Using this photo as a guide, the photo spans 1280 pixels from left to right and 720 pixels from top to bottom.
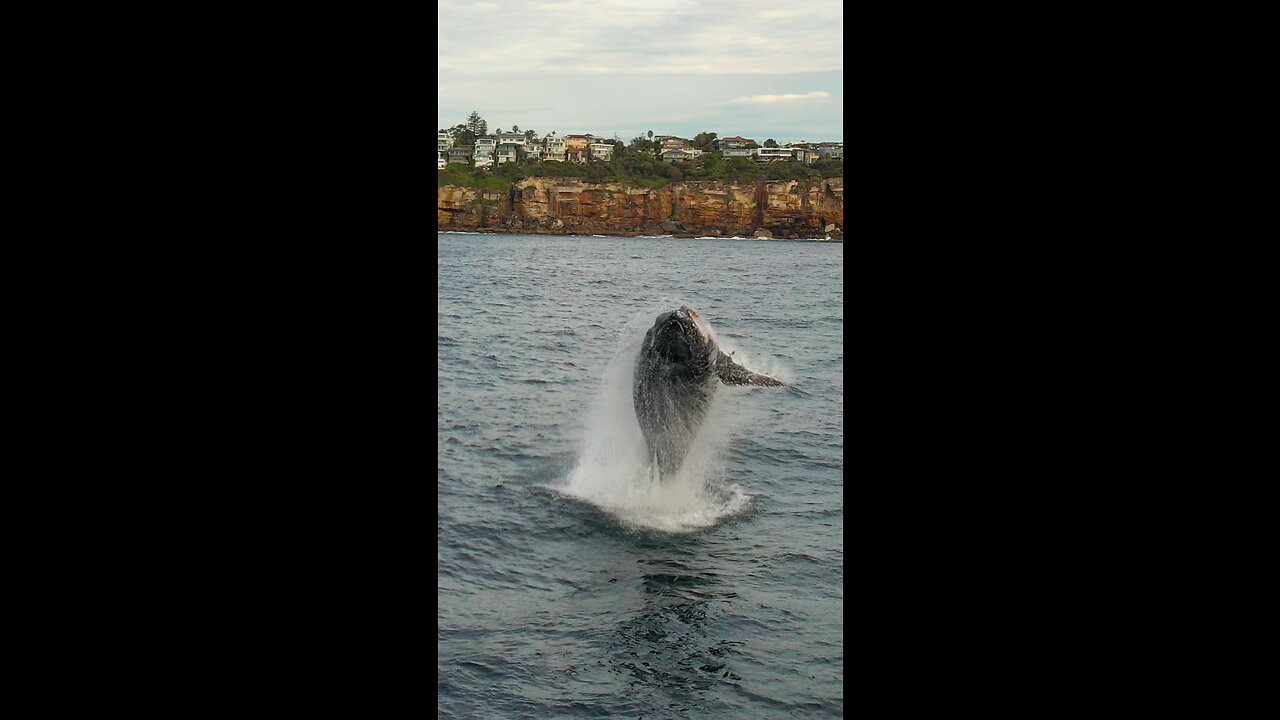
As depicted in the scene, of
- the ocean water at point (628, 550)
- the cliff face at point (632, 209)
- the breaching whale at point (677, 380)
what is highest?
the cliff face at point (632, 209)

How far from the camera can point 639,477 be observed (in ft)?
49.7

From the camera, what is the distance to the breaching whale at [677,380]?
13164 millimetres

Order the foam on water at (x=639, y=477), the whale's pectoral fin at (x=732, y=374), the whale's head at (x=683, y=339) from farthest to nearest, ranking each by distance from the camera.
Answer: the foam on water at (x=639, y=477) < the whale's head at (x=683, y=339) < the whale's pectoral fin at (x=732, y=374)

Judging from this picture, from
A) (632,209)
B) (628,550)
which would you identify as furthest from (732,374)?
(632,209)

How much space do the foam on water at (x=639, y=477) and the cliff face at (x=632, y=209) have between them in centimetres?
3457

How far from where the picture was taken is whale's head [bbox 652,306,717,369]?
516 inches

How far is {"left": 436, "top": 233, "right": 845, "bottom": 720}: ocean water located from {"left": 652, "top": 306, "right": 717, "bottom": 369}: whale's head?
1707 mm

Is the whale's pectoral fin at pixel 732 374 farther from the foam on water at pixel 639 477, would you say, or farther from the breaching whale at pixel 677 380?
the foam on water at pixel 639 477

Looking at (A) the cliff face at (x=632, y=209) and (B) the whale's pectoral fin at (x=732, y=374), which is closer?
(B) the whale's pectoral fin at (x=732, y=374)

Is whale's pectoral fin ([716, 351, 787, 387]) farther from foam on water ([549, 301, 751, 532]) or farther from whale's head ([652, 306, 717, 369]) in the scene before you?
foam on water ([549, 301, 751, 532])

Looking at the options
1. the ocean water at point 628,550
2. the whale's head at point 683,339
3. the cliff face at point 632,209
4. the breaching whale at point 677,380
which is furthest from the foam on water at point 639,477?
the cliff face at point 632,209
